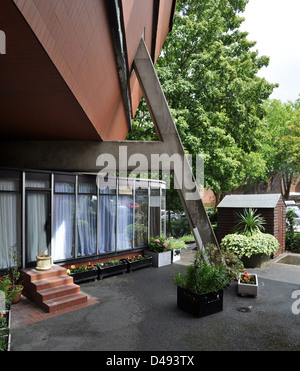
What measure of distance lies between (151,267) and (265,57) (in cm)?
1503

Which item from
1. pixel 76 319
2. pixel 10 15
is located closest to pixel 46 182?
pixel 76 319

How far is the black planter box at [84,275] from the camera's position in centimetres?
895

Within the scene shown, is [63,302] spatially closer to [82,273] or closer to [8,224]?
[82,273]

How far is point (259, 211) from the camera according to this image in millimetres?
13258

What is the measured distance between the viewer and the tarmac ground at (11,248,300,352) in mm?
5348

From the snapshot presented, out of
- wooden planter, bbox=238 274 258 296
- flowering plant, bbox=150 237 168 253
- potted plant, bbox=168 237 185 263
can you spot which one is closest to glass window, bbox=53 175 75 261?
flowering plant, bbox=150 237 168 253

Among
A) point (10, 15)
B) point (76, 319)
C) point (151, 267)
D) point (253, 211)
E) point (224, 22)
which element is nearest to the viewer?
point (10, 15)

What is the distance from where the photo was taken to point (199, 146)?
15523 mm

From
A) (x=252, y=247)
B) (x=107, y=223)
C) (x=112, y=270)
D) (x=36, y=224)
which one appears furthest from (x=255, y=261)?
(x=36, y=224)

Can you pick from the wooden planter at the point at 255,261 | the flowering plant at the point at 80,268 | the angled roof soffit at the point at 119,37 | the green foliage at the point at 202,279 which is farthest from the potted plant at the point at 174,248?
the angled roof soffit at the point at 119,37

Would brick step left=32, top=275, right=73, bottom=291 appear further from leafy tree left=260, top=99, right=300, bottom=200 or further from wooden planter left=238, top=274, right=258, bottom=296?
leafy tree left=260, top=99, right=300, bottom=200

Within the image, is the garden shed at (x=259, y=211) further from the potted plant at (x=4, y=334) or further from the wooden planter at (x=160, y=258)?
the potted plant at (x=4, y=334)

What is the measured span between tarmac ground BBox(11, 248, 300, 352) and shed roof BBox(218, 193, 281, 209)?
4846 mm

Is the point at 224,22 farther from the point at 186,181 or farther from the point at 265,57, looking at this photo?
the point at 186,181
